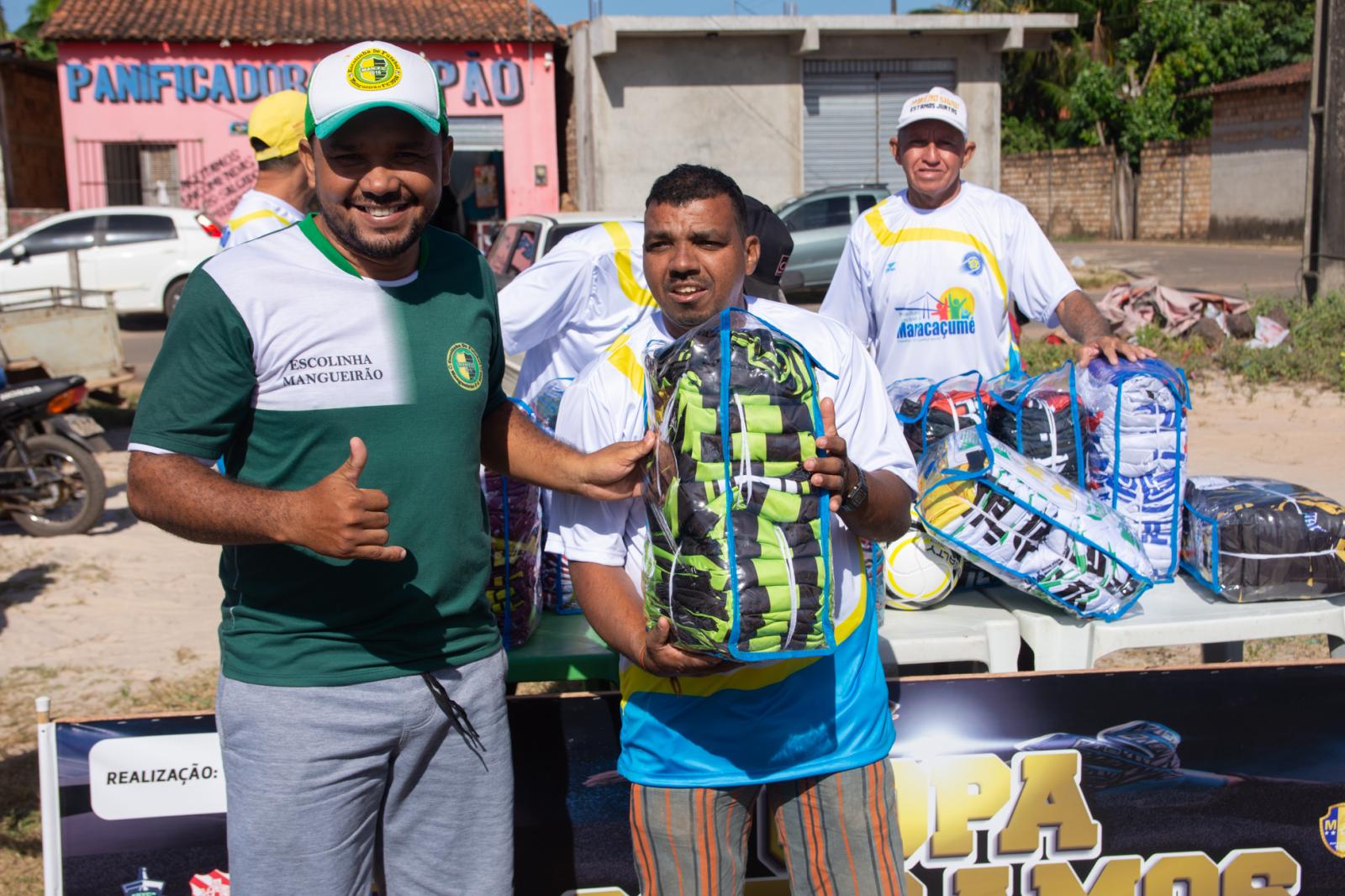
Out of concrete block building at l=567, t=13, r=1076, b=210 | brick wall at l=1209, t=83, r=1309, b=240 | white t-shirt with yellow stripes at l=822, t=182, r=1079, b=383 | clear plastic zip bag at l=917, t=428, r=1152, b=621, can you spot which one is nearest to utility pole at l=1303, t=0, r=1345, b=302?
concrete block building at l=567, t=13, r=1076, b=210

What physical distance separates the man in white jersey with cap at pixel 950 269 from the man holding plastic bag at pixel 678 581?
1664mm

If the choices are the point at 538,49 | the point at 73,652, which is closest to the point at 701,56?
the point at 538,49

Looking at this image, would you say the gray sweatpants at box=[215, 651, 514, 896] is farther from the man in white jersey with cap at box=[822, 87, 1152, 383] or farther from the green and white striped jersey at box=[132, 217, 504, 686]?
the man in white jersey with cap at box=[822, 87, 1152, 383]

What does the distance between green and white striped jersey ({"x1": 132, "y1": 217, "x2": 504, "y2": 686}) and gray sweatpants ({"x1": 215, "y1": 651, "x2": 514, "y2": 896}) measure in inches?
2.0

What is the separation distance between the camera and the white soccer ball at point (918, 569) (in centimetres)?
329

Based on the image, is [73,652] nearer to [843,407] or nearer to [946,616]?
[946,616]

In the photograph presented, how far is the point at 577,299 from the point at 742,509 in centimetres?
210

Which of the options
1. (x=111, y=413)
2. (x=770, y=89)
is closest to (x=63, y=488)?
(x=111, y=413)

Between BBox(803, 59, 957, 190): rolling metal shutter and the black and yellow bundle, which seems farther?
BBox(803, 59, 957, 190): rolling metal shutter

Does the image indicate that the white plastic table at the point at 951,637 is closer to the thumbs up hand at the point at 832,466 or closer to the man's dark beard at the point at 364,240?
the thumbs up hand at the point at 832,466

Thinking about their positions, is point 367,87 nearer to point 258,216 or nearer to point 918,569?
point 258,216

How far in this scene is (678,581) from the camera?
202 centimetres

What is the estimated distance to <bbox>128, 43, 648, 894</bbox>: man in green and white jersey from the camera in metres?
1.97

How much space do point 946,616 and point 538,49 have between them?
67.6ft
